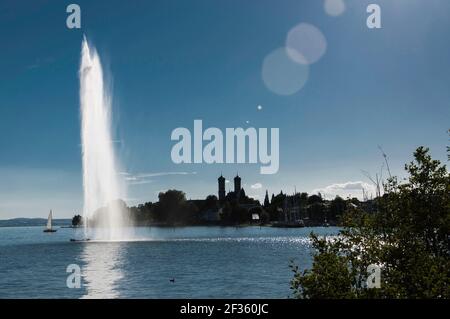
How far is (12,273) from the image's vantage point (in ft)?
246

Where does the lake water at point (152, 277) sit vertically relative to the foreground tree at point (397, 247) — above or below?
below

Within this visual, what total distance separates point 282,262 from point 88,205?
48.7m

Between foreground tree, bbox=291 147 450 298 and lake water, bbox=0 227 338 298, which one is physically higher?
foreground tree, bbox=291 147 450 298

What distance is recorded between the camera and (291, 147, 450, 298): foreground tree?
1504 centimetres

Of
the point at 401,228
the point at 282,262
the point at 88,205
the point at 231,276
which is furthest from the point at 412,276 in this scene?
the point at 88,205

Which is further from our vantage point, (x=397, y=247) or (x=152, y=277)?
(x=152, y=277)

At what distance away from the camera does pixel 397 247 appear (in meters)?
17.1

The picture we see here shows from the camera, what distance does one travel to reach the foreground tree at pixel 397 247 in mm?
15035

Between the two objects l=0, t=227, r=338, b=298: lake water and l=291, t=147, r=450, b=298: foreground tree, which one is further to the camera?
l=0, t=227, r=338, b=298: lake water

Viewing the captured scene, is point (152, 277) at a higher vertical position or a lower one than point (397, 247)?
lower
